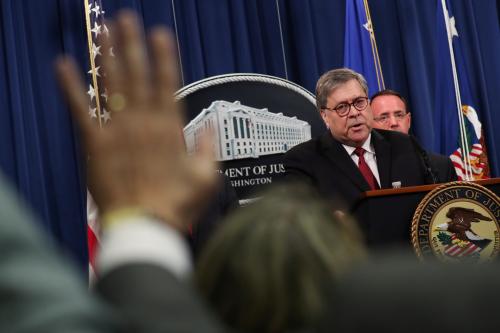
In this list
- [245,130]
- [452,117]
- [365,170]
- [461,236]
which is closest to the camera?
[461,236]

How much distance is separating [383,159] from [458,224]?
879mm

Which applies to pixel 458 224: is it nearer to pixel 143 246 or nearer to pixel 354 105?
pixel 354 105

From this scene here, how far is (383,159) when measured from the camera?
10.8 feet

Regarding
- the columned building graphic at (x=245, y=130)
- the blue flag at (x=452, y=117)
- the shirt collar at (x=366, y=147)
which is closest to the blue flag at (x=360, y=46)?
the blue flag at (x=452, y=117)

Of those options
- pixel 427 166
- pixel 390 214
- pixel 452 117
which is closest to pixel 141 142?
pixel 390 214

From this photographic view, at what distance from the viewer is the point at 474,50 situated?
21.6 feet

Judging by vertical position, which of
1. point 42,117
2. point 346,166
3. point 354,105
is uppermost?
point 42,117

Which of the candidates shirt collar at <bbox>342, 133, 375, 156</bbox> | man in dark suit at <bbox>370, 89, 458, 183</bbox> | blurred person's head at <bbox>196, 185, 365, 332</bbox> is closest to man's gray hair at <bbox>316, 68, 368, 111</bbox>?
shirt collar at <bbox>342, 133, 375, 156</bbox>

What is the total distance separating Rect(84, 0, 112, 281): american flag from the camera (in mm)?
4469

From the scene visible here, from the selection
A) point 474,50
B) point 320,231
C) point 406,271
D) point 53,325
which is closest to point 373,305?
point 406,271

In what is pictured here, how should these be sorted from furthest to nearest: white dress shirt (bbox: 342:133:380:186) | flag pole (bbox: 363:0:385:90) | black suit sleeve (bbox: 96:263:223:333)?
1. flag pole (bbox: 363:0:385:90)
2. white dress shirt (bbox: 342:133:380:186)
3. black suit sleeve (bbox: 96:263:223:333)

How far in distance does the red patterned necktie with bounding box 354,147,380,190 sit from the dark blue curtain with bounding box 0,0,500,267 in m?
2.28

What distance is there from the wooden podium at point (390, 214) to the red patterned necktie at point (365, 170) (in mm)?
793

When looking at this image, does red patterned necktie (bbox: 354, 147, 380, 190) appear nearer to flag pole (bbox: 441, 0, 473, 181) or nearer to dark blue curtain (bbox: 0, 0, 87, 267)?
flag pole (bbox: 441, 0, 473, 181)
